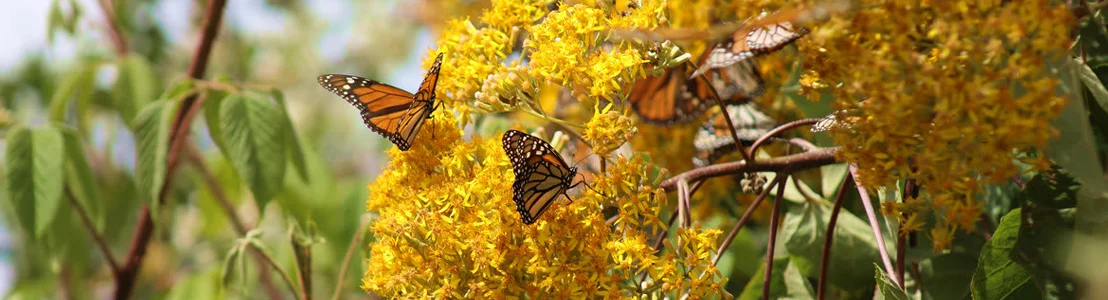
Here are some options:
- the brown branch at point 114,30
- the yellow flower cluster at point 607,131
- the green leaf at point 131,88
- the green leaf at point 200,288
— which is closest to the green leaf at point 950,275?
the yellow flower cluster at point 607,131

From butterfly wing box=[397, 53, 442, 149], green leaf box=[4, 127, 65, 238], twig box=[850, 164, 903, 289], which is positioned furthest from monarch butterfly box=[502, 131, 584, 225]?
green leaf box=[4, 127, 65, 238]

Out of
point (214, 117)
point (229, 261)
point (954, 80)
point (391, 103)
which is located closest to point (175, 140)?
point (214, 117)

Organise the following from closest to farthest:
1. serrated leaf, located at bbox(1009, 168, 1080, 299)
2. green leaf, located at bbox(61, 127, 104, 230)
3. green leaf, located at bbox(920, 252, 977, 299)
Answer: serrated leaf, located at bbox(1009, 168, 1080, 299), green leaf, located at bbox(920, 252, 977, 299), green leaf, located at bbox(61, 127, 104, 230)

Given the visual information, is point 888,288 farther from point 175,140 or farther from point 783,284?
point 175,140

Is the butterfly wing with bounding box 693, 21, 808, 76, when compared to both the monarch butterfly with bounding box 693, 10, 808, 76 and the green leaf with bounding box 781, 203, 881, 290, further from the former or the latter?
the green leaf with bounding box 781, 203, 881, 290

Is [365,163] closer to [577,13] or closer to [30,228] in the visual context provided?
[30,228]
